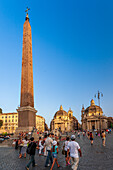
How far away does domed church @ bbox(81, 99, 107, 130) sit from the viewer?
9575 centimetres

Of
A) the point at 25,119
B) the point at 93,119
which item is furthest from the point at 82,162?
the point at 93,119

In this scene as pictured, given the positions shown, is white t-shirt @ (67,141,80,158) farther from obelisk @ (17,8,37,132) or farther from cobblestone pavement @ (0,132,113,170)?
obelisk @ (17,8,37,132)

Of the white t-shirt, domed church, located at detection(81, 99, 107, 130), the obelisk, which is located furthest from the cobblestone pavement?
domed church, located at detection(81, 99, 107, 130)

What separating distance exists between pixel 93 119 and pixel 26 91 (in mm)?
79737

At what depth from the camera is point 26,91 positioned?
24.0 meters

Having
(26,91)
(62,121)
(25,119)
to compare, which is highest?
(26,91)

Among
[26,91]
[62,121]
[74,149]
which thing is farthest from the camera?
[62,121]

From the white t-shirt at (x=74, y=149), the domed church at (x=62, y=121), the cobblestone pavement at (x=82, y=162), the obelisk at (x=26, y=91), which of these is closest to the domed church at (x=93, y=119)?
the domed church at (x=62, y=121)

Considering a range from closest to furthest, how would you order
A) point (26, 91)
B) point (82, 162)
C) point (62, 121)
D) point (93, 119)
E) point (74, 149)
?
point (74, 149) → point (82, 162) → point (26, 91) → point (93, 119) → point (62, 121)

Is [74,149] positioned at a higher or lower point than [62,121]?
higher

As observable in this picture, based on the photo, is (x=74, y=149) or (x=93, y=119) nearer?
(x=74, y=149)

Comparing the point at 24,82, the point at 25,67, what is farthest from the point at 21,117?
the point at 25,67

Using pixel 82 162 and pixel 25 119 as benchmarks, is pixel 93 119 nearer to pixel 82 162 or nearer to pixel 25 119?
pixel 25 119

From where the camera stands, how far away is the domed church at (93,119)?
314ft
